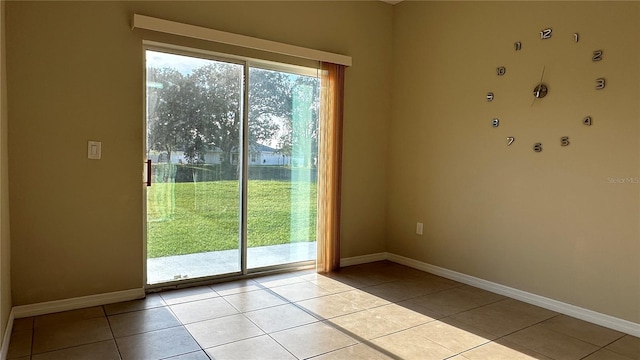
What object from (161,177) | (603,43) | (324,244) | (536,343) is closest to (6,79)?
(161,177)

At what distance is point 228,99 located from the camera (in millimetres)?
3600

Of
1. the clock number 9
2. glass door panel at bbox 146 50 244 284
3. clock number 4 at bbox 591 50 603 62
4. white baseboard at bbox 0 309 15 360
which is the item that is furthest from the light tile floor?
clock number 4 at bbox 591 50 603 62

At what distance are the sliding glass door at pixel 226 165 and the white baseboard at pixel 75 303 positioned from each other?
9.3 inches

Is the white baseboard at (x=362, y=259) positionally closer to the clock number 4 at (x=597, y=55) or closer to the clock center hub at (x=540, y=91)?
the clock center hub at (x=540, y=91)

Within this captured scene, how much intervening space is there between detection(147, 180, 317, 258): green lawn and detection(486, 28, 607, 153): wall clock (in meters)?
1.84

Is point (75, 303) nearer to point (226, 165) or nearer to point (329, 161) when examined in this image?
point (226, 165)

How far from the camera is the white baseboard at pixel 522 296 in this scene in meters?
2.84

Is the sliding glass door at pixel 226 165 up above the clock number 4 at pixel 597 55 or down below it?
below

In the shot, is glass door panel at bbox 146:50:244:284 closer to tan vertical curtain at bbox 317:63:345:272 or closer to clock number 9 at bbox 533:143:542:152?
tan vertical curtain at bbox 317:63:345:272

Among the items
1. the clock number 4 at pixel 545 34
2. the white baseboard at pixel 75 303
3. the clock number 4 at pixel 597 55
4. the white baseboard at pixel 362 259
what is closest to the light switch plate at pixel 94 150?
the white baseboard at pixel 75 303

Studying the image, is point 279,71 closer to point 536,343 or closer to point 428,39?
point 428,39

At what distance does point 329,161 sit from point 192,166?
50.4 inches

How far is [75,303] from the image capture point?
297cm

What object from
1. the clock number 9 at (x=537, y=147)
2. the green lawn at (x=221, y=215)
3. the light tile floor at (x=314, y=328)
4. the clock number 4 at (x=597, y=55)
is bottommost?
the light tile floor at (x=314, y=328)
